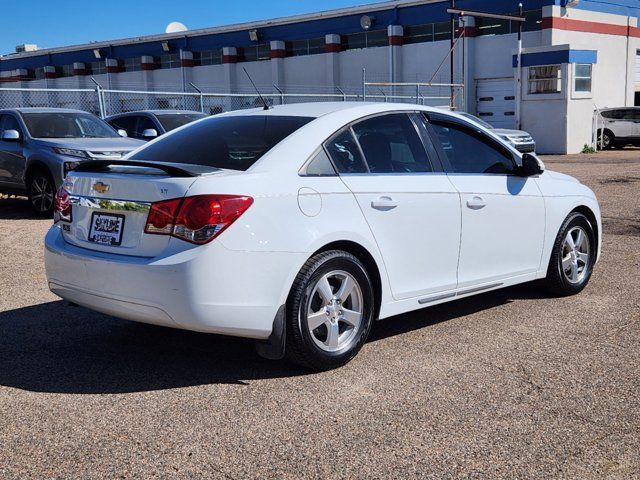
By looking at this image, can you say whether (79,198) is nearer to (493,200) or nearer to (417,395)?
(417,395)

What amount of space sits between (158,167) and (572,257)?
3855mm

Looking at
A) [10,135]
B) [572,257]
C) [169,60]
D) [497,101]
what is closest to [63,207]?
[572,257]

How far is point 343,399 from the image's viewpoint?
13.9ft

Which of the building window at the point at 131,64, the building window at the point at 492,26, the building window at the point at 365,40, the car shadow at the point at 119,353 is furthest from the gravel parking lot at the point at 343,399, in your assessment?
the building window at the point at 131,64

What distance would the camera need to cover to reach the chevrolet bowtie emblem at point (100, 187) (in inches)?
181

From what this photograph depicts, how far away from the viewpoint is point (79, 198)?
4812 millimetres

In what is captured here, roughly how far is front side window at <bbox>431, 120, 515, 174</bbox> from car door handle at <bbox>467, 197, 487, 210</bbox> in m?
0.24

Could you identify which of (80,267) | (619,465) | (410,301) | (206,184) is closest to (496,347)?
(410,301)

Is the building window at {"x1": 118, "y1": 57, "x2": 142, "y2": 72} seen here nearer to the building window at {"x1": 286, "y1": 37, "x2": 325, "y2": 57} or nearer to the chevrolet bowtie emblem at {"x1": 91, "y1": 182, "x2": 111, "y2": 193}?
the building window at {"x1": 286, "y1": 37, "x2": 325, "y2": 57}

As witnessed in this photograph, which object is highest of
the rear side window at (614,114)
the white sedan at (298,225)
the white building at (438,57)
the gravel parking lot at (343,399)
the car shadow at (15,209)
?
the white building at (438,57)

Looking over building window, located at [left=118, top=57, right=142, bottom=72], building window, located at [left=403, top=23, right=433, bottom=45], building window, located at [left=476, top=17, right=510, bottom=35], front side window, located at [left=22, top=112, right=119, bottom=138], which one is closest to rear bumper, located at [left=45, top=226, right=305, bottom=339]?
front side window, located at [left=22, top=112, right=119, bottom=138]

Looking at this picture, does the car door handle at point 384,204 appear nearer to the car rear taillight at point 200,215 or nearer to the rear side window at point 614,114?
the car rear taillight at point 200,215

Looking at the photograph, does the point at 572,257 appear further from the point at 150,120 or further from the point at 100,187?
the point at 150,120

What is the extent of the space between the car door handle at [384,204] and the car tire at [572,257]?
2092 millimetres
